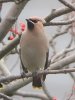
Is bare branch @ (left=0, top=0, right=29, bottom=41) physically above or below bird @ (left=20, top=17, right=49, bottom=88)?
above

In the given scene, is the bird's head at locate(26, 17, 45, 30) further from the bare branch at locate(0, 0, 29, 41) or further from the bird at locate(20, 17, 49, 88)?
the bare branch at locate(0, 0, 29, 41)

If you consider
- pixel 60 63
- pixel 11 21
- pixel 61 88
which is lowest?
pixel 61 88

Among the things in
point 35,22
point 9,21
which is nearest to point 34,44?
point 35,22

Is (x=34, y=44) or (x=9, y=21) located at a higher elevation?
(x=9, y=21)

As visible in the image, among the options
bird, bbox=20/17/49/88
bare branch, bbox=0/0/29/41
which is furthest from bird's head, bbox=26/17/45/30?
bare branch, bbox=0/0/29/41

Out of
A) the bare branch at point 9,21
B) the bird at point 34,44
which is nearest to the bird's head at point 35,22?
the bird at point 34,44

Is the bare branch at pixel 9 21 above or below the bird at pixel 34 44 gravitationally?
above

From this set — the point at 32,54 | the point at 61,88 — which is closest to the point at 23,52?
the point at 32,54

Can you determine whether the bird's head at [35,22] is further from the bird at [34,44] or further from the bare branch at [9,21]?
the bare branch at [9,21]

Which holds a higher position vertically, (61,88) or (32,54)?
(32,54)

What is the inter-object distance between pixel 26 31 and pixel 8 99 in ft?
2.42

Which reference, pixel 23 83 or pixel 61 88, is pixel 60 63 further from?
pixel 61 88

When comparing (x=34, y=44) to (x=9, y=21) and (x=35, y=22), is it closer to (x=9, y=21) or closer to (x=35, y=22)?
(x=35, y=22)

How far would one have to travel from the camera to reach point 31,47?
→ 13.9ft
